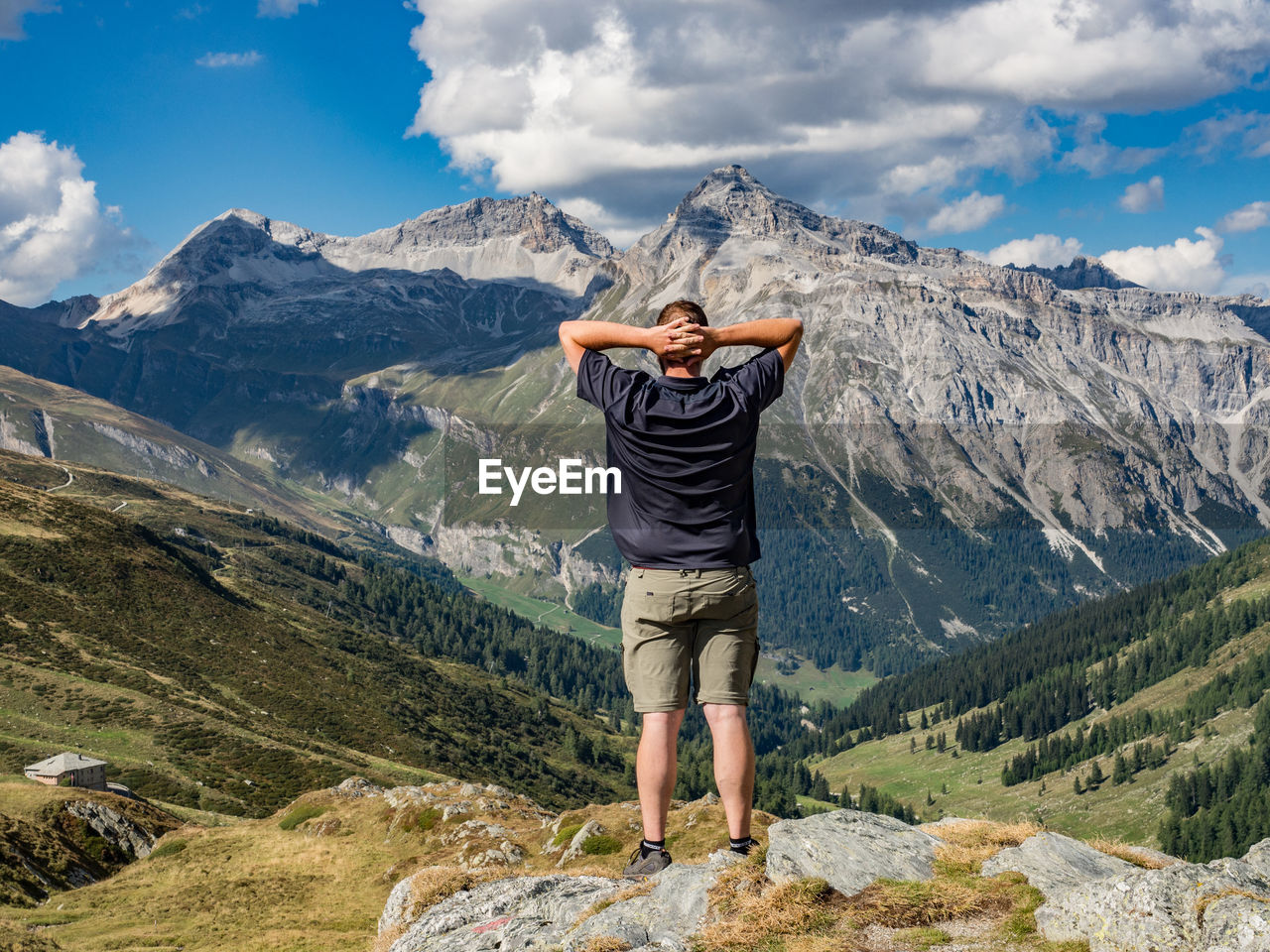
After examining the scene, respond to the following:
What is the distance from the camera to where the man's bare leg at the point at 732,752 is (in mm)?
13656

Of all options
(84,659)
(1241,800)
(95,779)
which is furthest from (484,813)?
(1241,800)

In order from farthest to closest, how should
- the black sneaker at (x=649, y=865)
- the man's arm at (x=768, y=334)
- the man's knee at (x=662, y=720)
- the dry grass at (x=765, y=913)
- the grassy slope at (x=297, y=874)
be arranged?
the grassy slope at (x=297, y=874), the black sneaker at (x=649, y=865), the man's arm at (x=768, y=334), the man's knee at (x=662, y=720), the dry grass at (x=765, y=913)

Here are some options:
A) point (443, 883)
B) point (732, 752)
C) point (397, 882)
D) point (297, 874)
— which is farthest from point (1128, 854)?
point (297, 874)

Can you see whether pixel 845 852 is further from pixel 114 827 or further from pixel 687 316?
pixel 114 827

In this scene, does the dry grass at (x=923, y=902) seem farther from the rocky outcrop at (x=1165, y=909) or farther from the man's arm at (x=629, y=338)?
the man's arm at (x=629, y=338)

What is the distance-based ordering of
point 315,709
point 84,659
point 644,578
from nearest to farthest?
point 644,578 < point 84,659 < point 315,709

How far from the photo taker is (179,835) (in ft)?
171

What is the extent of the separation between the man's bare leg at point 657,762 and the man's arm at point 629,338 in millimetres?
5333

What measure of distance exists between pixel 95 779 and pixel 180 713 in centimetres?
4618

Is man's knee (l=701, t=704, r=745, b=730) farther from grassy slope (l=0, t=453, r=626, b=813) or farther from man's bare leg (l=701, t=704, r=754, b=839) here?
grassy slope (l=0, t=453, r=626, b=813)

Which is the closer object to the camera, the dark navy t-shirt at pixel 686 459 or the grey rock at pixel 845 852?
the dark navy t-shirt at pixel 686 459

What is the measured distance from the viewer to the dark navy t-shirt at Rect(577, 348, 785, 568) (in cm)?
1323

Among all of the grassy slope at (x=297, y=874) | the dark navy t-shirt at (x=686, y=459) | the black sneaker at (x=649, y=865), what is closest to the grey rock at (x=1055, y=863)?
the black sneaker at (x=649, y=865)

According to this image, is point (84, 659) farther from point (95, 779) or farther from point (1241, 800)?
point (1241, 800)
